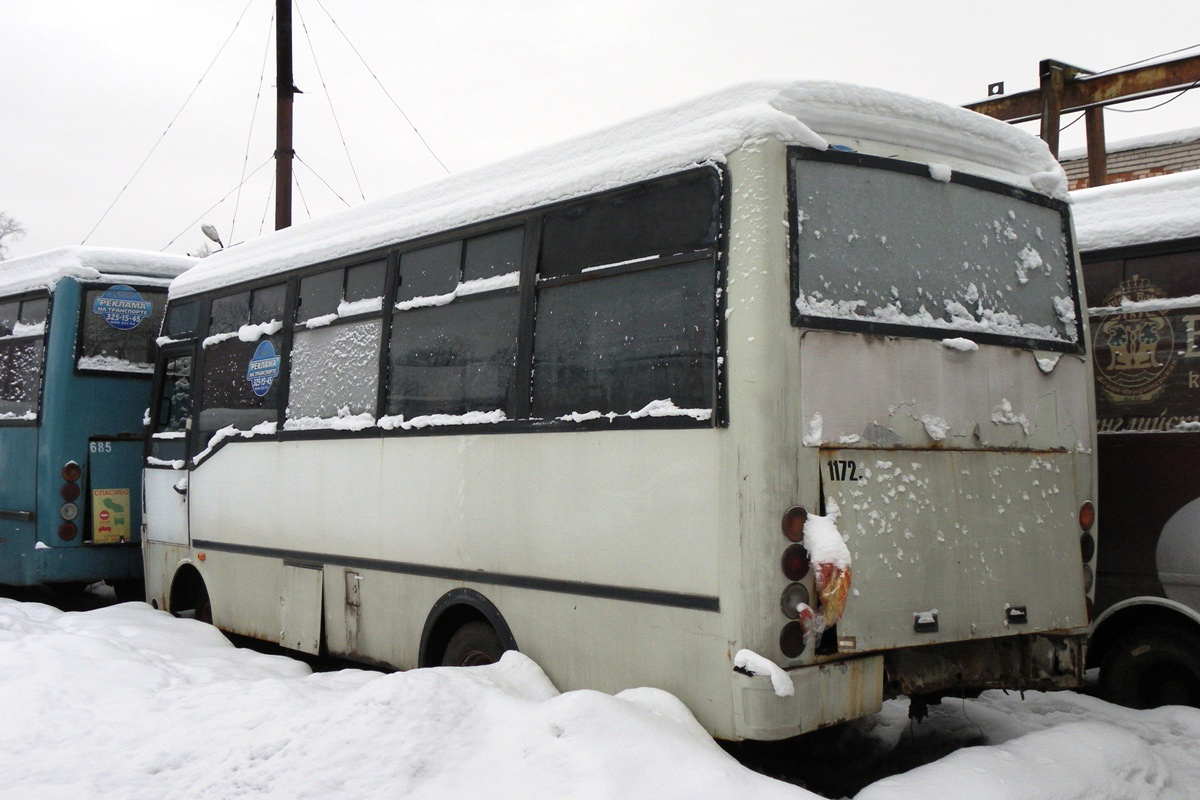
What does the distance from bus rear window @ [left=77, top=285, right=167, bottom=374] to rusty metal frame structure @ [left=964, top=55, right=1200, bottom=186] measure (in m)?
11.3

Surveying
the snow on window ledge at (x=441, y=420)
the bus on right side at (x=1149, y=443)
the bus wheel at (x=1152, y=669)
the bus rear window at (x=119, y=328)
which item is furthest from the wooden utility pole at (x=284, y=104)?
the bus wheel at (x=1152, y=669)

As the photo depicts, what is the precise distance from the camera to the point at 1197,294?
6.15 metres

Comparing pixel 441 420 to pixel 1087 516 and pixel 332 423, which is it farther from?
pixel 1087 516

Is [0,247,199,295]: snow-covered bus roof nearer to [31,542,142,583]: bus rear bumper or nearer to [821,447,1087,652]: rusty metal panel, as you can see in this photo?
[31,542,142,583]: bus rear bumper

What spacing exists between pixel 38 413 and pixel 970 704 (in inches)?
318

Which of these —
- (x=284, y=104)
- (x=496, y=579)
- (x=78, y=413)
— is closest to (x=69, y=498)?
(x=78, y=413)

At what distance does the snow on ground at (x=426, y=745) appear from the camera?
4008mm

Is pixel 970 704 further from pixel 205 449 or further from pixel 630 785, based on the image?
pixel 205 449

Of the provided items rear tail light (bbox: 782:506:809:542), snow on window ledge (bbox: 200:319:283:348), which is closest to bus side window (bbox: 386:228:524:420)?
snow on window ledge (bbox: 200:319:283:348)

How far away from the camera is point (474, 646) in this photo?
5840 millimetres

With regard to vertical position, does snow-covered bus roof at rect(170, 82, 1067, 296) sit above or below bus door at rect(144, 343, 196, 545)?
above

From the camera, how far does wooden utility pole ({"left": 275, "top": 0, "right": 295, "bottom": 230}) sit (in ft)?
54.5

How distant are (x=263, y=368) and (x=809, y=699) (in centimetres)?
479

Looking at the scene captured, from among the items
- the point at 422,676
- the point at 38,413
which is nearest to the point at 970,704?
the point at 422,676
